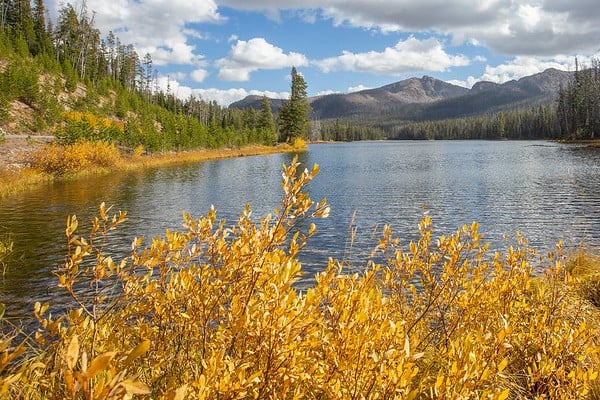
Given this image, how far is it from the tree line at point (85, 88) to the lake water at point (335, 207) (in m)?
14.7

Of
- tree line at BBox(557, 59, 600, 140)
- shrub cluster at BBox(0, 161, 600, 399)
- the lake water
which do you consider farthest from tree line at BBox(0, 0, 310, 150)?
tree line at BBox(557, 59, 600, 140)

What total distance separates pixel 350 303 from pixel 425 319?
2639mm

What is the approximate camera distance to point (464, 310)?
4.05m

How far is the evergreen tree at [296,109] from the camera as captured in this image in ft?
267

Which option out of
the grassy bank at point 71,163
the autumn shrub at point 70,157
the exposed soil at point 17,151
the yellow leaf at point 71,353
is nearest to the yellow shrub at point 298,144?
the grassy bank at point 71,163

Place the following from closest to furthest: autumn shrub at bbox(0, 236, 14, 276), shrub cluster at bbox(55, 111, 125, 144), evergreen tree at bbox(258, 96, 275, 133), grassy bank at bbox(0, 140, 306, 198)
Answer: autumn shrub at bbox(0, 236, 14, 276) → grassy bank at bbox(0, 140, 306, 198) → shrub cluster at bbox(55, 111, 125, 144) → evergreen tree at bbox(258, 96, 275, 133)

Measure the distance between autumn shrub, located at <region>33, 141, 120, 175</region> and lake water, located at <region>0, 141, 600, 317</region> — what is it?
235 cm

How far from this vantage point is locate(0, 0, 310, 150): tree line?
150ft

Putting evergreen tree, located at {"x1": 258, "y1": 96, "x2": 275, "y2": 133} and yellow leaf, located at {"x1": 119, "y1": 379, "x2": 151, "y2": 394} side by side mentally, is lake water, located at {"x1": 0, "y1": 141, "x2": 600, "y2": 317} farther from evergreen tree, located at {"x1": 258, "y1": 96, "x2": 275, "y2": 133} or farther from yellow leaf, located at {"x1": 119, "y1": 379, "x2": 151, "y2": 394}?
evergreen tree, located at {"x1": 258, "y1": 96, "x2": 275, "y2": 133}

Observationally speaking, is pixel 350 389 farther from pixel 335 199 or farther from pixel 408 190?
pixel 408 190

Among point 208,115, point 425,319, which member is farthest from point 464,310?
→ point 208,115

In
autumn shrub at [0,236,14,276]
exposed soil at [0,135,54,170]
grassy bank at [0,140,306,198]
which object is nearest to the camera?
autumn shrub at [0,236,14,276]

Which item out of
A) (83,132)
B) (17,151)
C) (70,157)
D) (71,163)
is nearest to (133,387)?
(71,163)

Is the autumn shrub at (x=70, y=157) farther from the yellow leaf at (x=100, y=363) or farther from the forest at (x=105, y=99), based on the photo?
the yellow leaf at (x=100, y=363)
